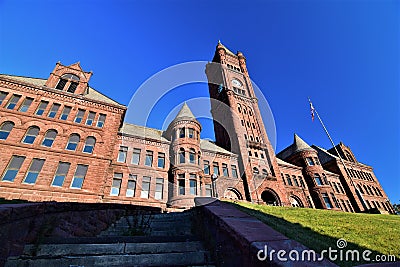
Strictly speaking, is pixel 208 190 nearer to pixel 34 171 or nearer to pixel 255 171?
pixel 255 171

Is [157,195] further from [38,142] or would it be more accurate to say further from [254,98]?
A: [254,98]

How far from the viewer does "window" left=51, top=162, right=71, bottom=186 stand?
16.5 m

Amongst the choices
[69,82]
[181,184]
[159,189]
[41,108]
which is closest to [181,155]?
[181,184]

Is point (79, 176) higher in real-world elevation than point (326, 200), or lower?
higher

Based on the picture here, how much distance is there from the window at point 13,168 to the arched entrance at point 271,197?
27.9m

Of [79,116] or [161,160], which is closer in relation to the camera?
[79,116]

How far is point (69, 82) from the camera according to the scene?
23.3 metres

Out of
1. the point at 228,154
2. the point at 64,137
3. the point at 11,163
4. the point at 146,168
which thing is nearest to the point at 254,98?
the point at 228,154

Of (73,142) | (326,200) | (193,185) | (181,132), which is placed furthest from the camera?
(326,200)

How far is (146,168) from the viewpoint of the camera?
73.8 ft

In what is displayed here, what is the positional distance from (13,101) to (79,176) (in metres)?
10.6

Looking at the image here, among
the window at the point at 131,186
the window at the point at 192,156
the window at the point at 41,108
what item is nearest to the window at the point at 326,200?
the window at the point at 192,156

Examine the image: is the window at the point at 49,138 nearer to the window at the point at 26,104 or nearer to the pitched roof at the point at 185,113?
the window at the point at 26,104

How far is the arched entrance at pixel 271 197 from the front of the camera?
27.9m
